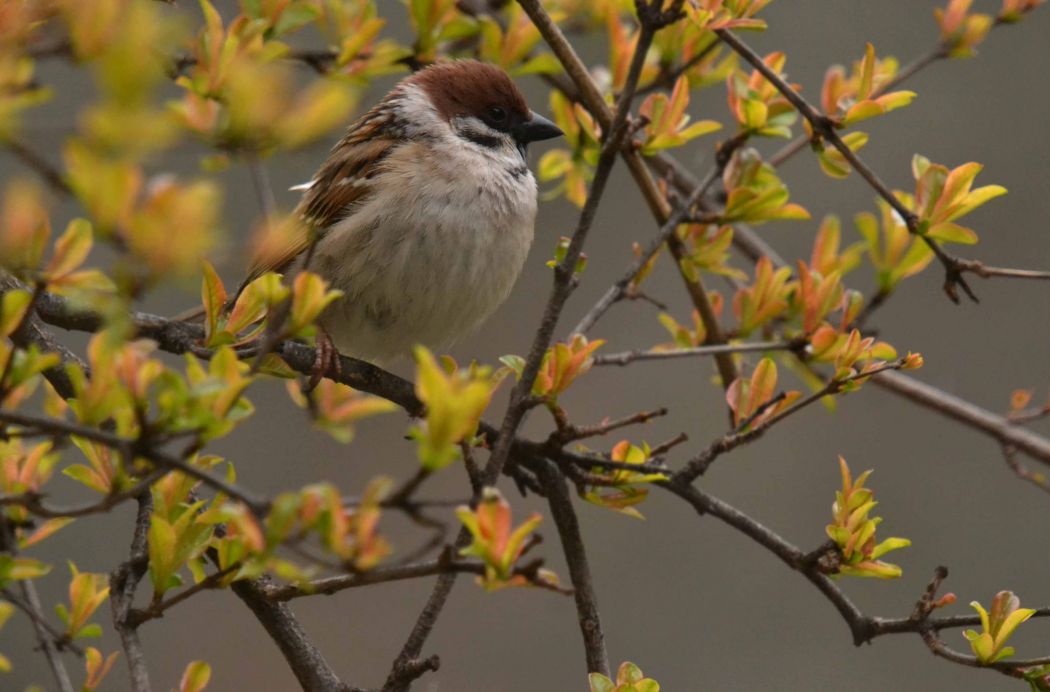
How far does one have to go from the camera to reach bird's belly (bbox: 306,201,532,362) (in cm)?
237

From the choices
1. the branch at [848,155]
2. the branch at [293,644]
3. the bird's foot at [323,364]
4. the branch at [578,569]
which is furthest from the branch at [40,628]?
the branch at [848,155]

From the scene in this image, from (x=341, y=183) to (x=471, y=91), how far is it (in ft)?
1.24

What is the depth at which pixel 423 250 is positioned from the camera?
2.37 metres

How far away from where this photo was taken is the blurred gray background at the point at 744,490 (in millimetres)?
4129

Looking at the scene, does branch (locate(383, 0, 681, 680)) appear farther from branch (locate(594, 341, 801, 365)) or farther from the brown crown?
the brown crown

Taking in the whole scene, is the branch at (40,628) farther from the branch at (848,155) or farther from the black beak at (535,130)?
the black beak at (535,130)

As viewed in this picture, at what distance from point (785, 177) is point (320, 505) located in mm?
4068

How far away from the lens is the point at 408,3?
2.17 m

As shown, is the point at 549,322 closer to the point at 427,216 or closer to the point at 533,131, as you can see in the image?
the point at 427,216

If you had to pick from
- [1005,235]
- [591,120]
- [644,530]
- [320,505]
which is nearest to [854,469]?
[644,530]

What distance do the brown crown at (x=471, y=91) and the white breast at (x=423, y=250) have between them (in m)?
0.18

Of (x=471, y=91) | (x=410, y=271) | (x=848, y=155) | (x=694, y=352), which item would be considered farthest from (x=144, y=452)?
(x=471, y=91)

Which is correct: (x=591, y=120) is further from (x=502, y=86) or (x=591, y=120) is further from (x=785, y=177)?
(x=785, y=177)

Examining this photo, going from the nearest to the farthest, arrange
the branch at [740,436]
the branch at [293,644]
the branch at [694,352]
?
the branch at [293,644] → the branch at [740,436] → the branch at [694,352]
